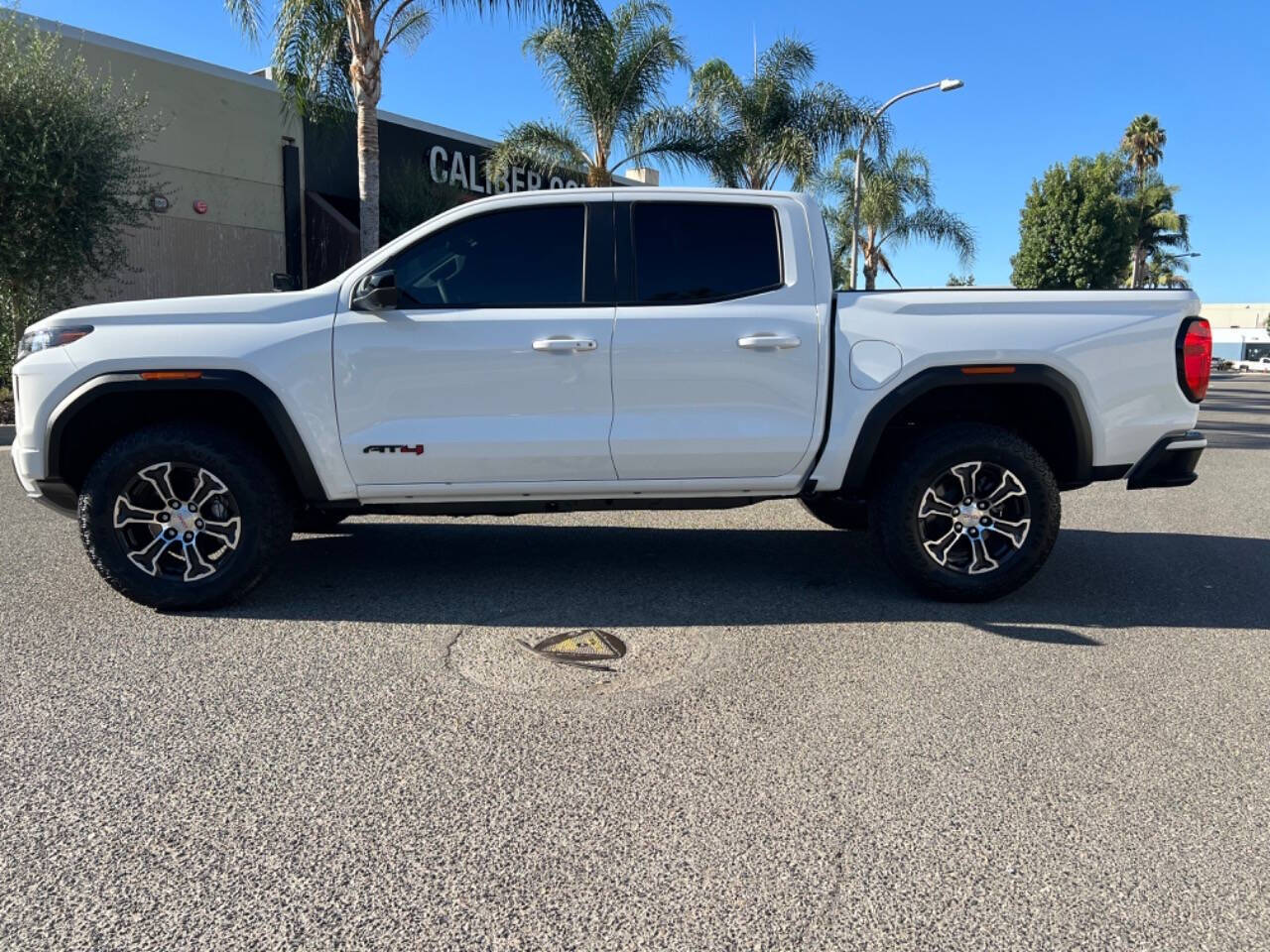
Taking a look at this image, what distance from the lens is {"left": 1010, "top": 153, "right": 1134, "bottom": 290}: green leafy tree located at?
30969 mm

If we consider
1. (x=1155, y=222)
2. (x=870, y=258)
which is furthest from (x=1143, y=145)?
(x=870, y=258)

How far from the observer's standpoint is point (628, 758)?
9.87 feet

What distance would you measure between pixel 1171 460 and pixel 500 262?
3.52 metres

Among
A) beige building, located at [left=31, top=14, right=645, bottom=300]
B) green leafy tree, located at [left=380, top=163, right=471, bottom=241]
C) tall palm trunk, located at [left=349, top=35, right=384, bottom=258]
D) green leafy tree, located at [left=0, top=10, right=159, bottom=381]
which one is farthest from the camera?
green leafy tree, located at [left=380, top=163, right=471, bottom=241]

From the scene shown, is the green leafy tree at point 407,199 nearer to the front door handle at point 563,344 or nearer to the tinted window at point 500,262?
the tinted window at point 500,262

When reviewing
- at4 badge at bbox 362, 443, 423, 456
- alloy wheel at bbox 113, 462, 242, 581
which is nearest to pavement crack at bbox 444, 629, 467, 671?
at4 badge at bbox 362, 443, 423, 456

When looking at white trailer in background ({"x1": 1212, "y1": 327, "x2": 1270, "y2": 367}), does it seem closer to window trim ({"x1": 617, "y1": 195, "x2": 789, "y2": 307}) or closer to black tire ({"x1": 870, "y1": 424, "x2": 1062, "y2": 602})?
black tire ({"x1": 870, "y1": 424, "x2": 1062, "y2": 602})

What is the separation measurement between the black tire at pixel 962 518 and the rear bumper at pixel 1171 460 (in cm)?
48

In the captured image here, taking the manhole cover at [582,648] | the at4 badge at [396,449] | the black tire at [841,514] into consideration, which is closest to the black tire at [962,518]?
the black tire at [841,514]

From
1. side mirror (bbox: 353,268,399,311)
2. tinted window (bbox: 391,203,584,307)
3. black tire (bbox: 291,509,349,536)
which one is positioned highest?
tinted window (bbox: 391,203,584,307)

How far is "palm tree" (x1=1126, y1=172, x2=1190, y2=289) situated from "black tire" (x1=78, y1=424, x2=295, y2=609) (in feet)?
152

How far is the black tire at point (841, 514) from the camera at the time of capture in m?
5.79

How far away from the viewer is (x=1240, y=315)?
367 ft

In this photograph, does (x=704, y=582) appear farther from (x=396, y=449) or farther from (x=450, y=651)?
(x=396, y=449)
